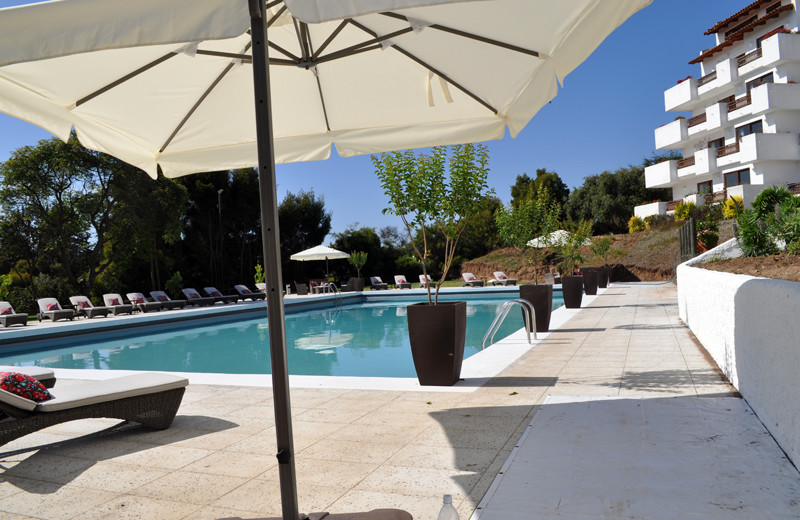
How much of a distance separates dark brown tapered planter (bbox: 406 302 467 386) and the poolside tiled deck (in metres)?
0.28

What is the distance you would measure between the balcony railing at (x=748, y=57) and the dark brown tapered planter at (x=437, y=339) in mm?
28676

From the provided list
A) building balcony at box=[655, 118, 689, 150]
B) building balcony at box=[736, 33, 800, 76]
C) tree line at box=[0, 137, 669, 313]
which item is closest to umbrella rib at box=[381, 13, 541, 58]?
tree line at box=[0, 137, 669, 313]

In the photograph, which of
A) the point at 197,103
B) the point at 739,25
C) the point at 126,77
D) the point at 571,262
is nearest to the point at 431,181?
the point at 197,103

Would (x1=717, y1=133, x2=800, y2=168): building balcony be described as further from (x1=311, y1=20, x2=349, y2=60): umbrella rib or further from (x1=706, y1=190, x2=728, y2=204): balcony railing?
(x1=311, y1=20, x2=349, y2=60): umbrella rib

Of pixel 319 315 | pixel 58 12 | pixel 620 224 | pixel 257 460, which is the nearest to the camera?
pixel 58 12

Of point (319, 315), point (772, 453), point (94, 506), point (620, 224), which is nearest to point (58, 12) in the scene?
point (94, 506)

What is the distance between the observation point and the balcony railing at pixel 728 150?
27.6 m

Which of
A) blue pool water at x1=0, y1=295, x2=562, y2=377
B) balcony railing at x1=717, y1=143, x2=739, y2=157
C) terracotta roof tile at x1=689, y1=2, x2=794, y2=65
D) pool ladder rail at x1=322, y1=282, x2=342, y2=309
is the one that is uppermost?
terracotta roof tile at x1=689, y1=2, x2=794, y2=65

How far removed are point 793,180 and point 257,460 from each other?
30.8 m

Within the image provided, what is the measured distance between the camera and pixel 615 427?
3.47 meters

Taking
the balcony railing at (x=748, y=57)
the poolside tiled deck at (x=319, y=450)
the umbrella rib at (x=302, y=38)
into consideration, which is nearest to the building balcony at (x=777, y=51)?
the balcony railing at (x=748, y=57)

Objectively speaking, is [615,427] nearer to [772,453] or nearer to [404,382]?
[772,453]

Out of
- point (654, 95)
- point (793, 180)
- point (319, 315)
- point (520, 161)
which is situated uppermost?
point (654, 95)

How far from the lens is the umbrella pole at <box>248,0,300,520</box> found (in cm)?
190
